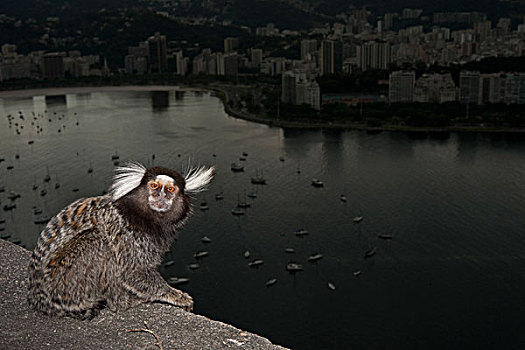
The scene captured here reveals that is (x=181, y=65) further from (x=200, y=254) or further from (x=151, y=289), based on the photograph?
(x=151, y=289)

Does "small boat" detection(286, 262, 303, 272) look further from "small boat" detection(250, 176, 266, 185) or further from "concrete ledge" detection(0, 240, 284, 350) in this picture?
"concrete ledge" detection(0, 240, 284, 350)

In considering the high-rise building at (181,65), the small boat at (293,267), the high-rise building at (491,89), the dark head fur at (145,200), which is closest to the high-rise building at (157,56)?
the high-rise building at (181,65)

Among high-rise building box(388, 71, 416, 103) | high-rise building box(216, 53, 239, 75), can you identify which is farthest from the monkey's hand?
high-rise building box(216, 53, 239, 75)

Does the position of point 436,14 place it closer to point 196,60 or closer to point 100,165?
point 196,60

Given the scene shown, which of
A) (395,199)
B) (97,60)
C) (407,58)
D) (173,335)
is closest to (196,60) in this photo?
(97,60)

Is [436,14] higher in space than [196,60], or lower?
higher

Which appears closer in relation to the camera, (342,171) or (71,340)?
(71,340)
